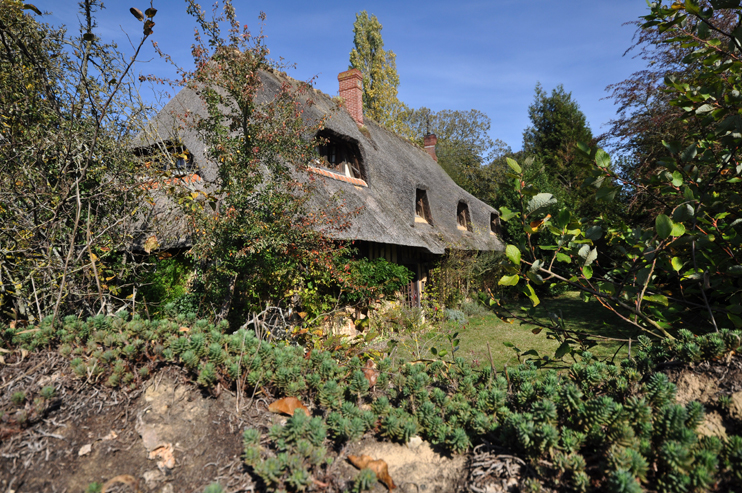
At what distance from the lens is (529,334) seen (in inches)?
368

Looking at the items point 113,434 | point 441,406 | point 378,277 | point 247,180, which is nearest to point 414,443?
point 441,406

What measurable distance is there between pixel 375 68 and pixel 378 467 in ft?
86.0

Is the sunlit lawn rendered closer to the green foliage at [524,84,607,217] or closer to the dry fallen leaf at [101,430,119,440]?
the dry fallen leaf at [101,430,119,440]

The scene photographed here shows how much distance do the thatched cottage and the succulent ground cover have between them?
4299 millimetres

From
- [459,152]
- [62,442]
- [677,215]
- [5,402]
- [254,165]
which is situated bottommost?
[62,442]

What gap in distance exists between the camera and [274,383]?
6.48 ft

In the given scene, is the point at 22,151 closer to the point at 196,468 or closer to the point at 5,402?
the point at 5,402

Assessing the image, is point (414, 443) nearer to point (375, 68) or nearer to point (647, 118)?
point (647, 118)

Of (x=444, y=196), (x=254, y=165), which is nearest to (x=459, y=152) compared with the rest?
(x=444, y=196)

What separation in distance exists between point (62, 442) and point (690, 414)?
238 cm

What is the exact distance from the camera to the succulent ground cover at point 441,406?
1281 millimetres

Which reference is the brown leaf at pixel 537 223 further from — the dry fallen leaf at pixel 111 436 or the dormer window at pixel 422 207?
the dormer window at pixel 422 207

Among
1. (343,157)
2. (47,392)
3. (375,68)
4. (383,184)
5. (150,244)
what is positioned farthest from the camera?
(375,68)

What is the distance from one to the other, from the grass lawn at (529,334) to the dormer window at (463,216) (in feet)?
12.9
